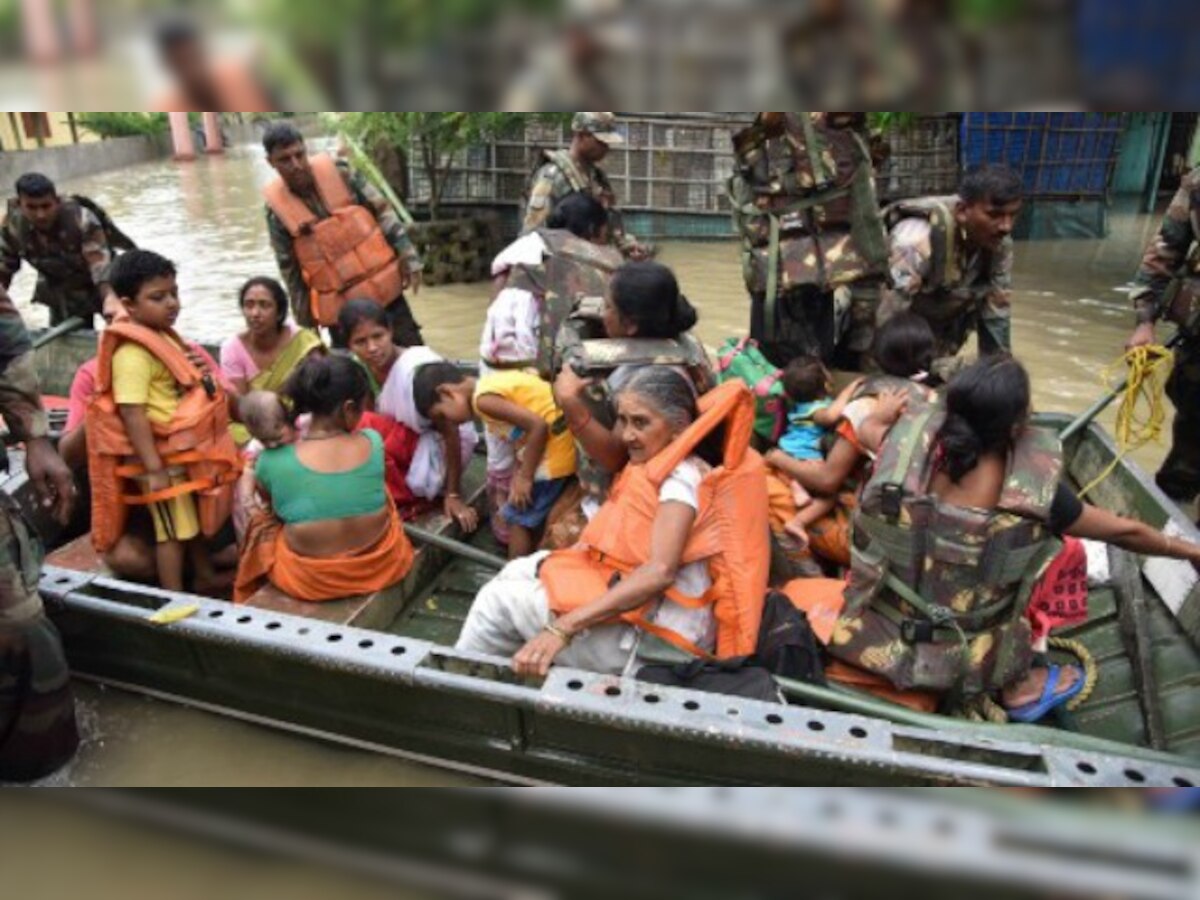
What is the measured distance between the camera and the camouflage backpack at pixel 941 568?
7.63 feet

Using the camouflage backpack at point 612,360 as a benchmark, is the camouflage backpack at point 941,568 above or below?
below

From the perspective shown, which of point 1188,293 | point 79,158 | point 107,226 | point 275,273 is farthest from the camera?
point 79,158

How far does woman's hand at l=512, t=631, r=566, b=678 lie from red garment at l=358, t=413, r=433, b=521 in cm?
159

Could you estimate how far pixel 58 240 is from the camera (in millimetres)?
5508

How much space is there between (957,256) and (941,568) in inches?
82.1

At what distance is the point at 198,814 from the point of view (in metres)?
0.54

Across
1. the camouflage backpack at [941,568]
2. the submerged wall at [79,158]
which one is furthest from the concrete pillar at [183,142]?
the camouflage backpack at [941,568]

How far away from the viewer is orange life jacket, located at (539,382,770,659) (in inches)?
99.3

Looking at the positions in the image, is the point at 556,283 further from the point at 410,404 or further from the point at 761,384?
the point at 761,384

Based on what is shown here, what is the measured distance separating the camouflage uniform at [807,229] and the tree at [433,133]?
3513 mm

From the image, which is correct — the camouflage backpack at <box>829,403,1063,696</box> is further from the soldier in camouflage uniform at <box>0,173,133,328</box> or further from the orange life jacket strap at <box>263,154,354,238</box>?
the soldier in camouflage uniform at <box>0,173,133,328</box>

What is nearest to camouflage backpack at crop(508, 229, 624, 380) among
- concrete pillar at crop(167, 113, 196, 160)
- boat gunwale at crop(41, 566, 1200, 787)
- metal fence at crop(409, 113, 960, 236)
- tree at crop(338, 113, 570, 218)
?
boat gunwale at crop(41, 566, 1200, 787)

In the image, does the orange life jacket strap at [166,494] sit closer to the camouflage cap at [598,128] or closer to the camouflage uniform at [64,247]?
the camouflage uniform at [64,247]

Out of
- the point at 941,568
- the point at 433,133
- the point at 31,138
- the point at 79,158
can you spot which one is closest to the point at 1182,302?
the point at 941,568
